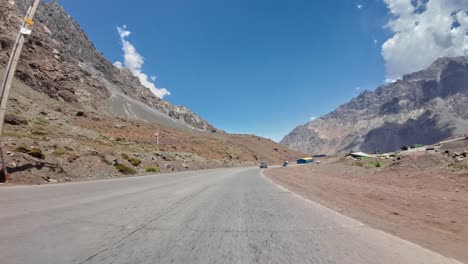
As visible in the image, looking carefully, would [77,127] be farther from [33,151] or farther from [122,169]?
[33,151]

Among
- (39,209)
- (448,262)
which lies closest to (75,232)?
(39,209)

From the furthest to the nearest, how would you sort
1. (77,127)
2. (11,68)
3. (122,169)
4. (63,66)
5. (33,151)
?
(63,66) < (77,127) < (122,169) < (33,151) < (11,68)

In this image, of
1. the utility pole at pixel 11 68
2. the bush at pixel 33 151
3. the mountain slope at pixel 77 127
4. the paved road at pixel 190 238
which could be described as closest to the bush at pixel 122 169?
the mountain slope at pixel 77 127

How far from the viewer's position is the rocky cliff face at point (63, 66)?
10406 centimetres

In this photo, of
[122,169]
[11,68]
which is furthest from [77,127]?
[11,68]

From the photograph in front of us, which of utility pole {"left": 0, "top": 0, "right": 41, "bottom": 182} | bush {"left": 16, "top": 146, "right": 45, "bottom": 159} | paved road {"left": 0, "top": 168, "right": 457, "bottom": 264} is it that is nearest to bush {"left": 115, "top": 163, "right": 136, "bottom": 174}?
bush {"left": 16, "top": 146, "right": 45, "bottom": 159}

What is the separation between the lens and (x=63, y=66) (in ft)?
417

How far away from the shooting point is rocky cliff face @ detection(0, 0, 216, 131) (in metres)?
104

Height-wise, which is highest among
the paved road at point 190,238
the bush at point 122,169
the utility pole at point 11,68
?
the utility pole at point 11,68

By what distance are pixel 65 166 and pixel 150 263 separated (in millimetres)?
22406

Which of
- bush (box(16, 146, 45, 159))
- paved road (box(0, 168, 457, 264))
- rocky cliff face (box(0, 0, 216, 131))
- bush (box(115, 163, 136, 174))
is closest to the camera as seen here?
paved road (box(0, 168, 457, 264))

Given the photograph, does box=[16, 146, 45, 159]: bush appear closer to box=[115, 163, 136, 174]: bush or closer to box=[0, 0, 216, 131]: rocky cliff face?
box=[115, 163, 136, 174]: bush

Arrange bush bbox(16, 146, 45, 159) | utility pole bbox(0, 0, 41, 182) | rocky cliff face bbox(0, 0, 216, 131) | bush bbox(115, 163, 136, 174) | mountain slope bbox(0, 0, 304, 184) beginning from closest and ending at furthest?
utility pole bbox(0, 0, 41, 182), bush bbox(16, 146, 45, 159), mountain slope bbox(0, 0, 304, 184), bush bbox(115, 163, 136, 174), rocky cliff face bbox(0, 0, 216, 131)

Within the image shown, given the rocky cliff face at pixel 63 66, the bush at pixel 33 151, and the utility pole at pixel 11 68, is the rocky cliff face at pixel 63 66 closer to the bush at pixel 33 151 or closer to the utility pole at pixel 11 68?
the bush at pixel 33 151
